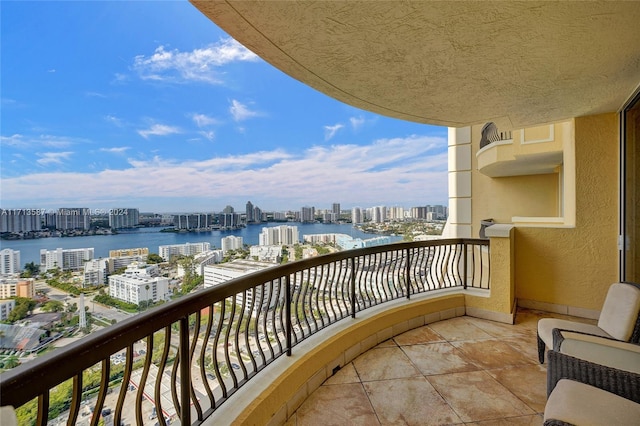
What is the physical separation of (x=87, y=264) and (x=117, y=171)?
588 cm

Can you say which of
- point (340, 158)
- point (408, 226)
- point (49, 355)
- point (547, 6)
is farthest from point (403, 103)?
point (340, 158)

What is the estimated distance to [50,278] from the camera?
2.16 meters

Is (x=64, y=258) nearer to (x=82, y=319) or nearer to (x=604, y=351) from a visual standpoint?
(x=82, y=319)

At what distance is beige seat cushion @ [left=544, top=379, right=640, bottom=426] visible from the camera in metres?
1.30

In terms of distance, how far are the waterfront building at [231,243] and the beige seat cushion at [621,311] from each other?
174 inches

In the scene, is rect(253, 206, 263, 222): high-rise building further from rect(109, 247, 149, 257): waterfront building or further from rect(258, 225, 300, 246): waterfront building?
rect(109, 247, 149, 257): waterfront building

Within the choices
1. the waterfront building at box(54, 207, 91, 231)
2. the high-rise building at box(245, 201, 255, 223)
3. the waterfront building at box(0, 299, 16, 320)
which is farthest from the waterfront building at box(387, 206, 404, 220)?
the waterfront building at box(0, 299, 16, 320)

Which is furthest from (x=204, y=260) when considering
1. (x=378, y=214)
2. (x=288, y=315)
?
(x=378, y=214)

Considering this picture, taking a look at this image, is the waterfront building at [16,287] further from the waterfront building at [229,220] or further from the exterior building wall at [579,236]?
the exterior building wall at [579,236]

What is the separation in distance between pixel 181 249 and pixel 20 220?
1497 mm

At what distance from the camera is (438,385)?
7.84ft

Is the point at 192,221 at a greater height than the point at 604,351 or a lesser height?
greater

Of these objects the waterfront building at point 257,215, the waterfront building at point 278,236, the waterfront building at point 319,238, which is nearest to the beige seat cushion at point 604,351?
the waterfront building at point 319,238

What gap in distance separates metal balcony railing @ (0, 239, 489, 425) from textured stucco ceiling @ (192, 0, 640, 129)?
1.65 meters
